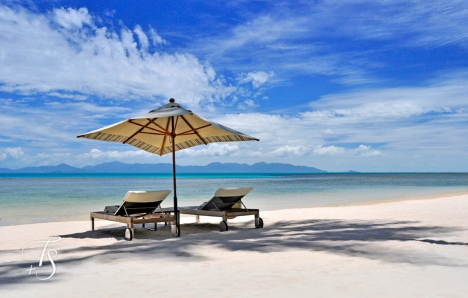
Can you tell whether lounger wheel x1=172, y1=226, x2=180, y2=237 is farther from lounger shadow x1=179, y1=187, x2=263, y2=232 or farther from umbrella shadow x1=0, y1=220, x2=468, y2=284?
lounger shadow x1=179, y1=187, x2=263, y2=232

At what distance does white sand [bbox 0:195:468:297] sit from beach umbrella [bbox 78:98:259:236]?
1.44 metres

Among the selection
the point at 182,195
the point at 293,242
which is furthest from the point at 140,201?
the point at 182,195

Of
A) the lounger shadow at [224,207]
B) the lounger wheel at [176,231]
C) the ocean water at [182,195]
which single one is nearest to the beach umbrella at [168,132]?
the lounger wheel at [176,231]

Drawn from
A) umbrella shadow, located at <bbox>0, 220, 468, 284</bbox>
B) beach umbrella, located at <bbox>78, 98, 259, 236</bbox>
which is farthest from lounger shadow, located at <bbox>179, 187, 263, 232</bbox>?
beach umbrella, located at <bbox>78, 98, 259, 236</bbox>

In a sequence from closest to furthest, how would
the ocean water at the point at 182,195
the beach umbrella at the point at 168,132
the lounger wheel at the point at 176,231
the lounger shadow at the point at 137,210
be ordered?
the lounger shadow at the point at 137,210
the lounger wheel at the point at 176,231
the beach umbrella at the point at 168,132
the ocean water at the point at 182,195

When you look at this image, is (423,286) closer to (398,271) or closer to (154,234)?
(398,271)

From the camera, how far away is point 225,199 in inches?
310

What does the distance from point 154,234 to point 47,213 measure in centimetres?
823

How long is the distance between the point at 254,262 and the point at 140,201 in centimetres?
268

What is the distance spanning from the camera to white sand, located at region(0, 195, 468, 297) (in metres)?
3.80

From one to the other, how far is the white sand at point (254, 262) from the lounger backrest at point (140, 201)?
1.43ft

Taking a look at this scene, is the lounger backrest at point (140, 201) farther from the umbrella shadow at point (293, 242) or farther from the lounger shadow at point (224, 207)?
the lounger shadow at point (224, 207)

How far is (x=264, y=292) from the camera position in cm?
369

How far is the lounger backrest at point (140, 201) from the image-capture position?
22.5 ft
